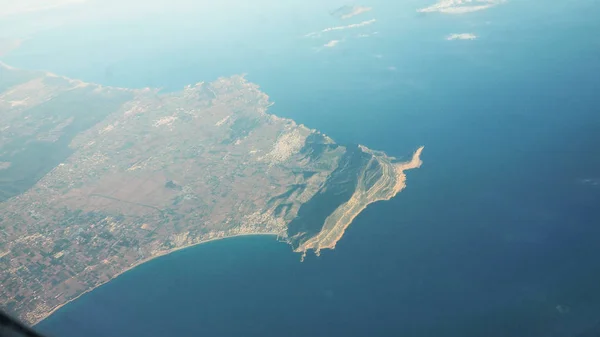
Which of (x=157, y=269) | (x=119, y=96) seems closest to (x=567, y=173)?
(x=157, y=269)

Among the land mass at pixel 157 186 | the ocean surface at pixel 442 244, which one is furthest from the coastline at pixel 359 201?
the ocean surface at pixel 442 244

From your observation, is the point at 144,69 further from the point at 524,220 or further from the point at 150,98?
the point at 524,220

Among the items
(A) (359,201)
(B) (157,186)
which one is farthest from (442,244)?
(B) (157,186)

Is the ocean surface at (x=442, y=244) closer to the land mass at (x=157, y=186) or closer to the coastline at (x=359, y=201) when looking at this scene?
the coastline at (x=359, y=201)

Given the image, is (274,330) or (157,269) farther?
(157,269)

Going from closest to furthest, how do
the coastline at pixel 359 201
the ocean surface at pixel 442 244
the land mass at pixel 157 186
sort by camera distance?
the ocean surface at pixel 442 244, the coastline at pixel 359 201, the land mass at pixel 157 186
